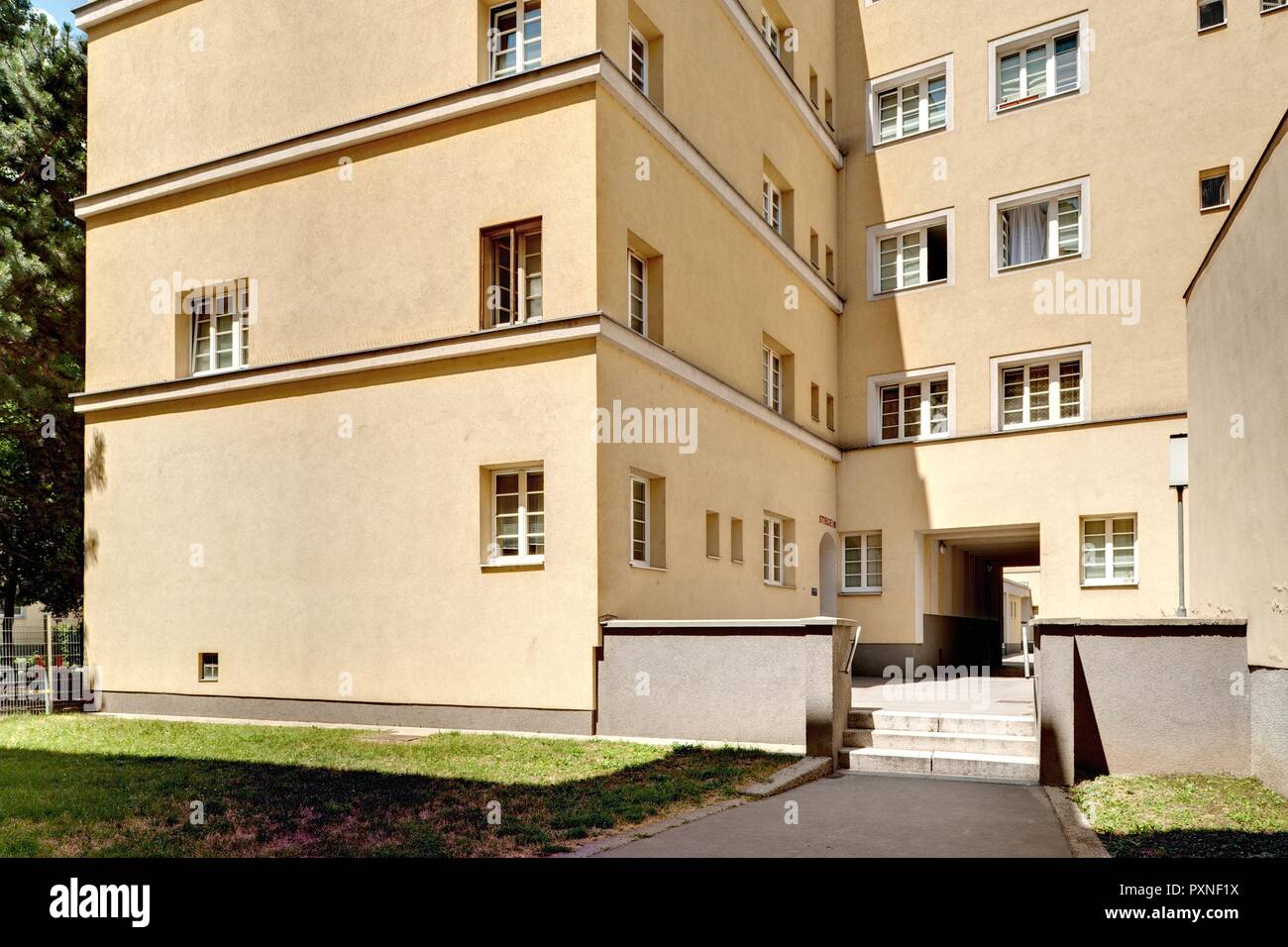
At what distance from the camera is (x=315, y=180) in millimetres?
16078

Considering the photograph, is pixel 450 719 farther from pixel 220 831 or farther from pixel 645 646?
pixel 220 831

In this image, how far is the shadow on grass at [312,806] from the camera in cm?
733

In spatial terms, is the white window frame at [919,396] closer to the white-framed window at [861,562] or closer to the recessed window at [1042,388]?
the recessed window at [1042,388]

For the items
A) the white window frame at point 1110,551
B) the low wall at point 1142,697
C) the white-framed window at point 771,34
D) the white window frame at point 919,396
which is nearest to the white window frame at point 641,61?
the white-framed window at point 771,34

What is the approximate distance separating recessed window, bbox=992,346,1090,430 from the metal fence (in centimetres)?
1724

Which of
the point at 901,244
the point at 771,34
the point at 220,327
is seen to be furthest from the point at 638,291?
the point at 901,244

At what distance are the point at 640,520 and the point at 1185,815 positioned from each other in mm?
8041

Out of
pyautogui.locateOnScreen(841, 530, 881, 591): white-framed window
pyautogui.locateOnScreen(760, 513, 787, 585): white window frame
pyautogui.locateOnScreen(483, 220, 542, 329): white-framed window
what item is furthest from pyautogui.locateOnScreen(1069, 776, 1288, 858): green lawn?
pyautogui.locateOnScreen(841, 530, 881, 591): white-framed window

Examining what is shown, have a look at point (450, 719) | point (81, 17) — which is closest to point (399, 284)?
point (450, 719)

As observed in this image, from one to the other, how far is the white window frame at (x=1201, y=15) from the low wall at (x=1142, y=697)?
14.1 metres

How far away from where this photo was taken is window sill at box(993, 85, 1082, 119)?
2064cm

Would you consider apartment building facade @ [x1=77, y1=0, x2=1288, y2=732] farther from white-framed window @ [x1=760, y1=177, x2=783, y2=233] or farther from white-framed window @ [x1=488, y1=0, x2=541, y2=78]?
white-framed window @ [x1=760, y1=177, x2=783, y2=233]

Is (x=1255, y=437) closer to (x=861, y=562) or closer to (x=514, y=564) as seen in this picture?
(x=514, y=564)
